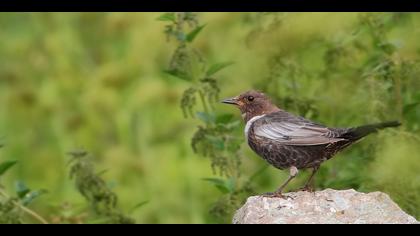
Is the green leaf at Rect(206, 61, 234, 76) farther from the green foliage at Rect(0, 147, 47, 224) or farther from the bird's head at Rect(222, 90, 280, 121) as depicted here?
the green foliage at Rect(0, 147, 47, 224)

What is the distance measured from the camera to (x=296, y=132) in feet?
19.3

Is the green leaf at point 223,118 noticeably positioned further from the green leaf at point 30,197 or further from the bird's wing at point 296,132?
the green leaf at point 30,197

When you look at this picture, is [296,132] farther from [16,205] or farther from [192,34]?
[16,205]

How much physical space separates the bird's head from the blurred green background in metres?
0.59

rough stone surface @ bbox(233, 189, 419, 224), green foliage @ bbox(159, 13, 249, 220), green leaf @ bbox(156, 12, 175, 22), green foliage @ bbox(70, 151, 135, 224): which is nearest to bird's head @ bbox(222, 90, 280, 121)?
green foliage @ bbox(159, 13, 249, 220)

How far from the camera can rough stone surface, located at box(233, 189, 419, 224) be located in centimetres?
505

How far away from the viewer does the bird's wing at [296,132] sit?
228 inches

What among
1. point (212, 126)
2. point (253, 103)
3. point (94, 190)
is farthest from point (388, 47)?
point (94, 190)

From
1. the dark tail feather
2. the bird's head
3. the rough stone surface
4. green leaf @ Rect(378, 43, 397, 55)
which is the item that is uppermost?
green leaf @ Rect(378, 43, 397, 55)

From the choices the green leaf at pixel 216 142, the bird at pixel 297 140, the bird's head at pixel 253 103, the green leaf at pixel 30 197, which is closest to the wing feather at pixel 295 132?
the bird at pixel 297 140

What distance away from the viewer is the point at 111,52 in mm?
10422

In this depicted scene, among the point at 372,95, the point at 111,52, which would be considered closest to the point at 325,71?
the point at 372,95

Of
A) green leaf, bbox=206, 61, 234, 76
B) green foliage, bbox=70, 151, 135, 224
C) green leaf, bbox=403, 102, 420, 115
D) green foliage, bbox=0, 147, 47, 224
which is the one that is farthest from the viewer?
green foliage, bbox=70, 151, 135, 224

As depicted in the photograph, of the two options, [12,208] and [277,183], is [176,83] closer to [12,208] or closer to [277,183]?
→ [277,183]
